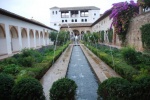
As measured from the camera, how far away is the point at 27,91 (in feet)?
12.8

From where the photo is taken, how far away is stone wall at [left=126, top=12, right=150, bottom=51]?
13432mm

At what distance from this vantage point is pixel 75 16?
5781cm

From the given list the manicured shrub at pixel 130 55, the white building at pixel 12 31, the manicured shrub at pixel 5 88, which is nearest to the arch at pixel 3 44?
the white building at pixel 12 31

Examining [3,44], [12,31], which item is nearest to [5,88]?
[3,44]

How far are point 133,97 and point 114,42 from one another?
19637 millimetres

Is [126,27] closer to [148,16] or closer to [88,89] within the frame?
[148,16]

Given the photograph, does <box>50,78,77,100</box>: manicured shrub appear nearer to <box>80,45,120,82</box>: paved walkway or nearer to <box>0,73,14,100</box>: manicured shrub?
<box>0,73,14,100</box>: manicured shrub

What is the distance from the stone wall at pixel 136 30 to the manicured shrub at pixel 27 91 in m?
11.3

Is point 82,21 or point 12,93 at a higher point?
point 82,21

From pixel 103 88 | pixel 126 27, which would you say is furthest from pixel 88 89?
pixel 126 27

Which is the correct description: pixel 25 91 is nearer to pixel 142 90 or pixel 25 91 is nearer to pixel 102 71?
pixel 142 90

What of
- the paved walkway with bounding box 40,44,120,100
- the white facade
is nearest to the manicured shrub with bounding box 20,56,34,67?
the paved walkway with bounding box 40,44,120,100

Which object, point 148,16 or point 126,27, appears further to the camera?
point 126,27

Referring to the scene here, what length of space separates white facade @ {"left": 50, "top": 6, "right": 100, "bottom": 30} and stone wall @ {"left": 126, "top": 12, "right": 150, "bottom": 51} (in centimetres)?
3854
